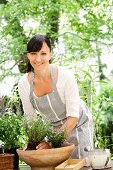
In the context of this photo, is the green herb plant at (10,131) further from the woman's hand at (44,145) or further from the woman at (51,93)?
the woman's hand at (44,145)

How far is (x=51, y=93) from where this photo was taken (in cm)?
181

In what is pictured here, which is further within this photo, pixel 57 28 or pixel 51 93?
pixel 57 28

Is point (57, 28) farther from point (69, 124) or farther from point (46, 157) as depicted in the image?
point (46, 157)

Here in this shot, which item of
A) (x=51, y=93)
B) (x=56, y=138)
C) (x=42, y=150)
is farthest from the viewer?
(x=51, y=93)

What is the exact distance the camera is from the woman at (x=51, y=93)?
1.71 metres

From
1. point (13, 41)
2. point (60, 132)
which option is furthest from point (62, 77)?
point (13, 41)

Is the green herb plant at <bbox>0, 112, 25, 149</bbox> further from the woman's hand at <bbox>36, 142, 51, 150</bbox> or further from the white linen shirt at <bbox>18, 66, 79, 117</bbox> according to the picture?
the woman's hand at <bbox>36, 142, 51, 150</bbox>

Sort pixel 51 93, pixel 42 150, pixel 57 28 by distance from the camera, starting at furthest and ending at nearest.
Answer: pixel 57 28, pixel 51 93, pixel 42 150

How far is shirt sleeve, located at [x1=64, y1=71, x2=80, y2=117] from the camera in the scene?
5.63 ft

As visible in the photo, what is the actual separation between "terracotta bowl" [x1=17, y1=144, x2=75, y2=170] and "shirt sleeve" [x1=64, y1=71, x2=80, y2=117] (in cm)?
24

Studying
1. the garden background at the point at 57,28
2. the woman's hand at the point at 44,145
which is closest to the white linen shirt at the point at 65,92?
the woman's hand at the point at 44,145

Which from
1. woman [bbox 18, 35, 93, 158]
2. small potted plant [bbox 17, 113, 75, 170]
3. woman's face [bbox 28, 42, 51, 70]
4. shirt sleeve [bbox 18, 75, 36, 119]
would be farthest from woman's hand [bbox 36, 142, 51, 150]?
woman's face [bbox 28, 42, 51, 70]

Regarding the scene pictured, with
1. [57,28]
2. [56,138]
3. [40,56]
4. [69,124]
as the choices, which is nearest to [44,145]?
[56,138]

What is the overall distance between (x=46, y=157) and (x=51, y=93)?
0.42 meters
